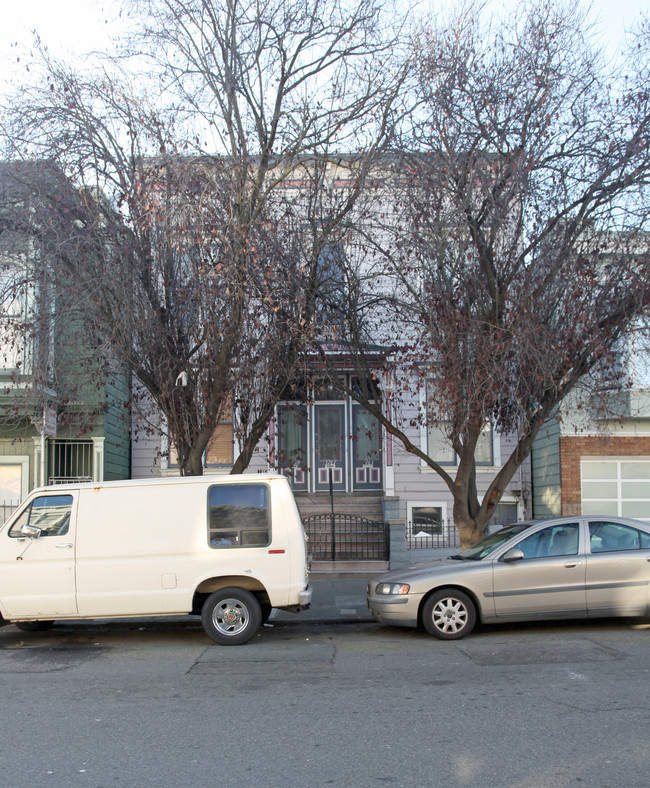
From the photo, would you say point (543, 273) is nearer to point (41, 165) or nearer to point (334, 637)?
point (334, 637)

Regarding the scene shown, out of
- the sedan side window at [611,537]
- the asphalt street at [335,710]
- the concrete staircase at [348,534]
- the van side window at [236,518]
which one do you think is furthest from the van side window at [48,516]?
the concrete staircase at [348,534]

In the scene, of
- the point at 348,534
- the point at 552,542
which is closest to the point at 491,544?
the point at 552,542

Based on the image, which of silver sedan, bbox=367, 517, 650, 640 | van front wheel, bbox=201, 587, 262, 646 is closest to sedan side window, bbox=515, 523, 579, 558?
silver sedan, bbox=367, 517, 650, 640

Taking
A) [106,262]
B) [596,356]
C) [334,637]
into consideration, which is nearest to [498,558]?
[334,637]

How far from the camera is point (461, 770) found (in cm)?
495

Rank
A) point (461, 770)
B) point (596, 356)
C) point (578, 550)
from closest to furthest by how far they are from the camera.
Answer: point (461, 770), point (578, 550), point (596, 356)

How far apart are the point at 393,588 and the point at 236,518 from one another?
6.78 ft

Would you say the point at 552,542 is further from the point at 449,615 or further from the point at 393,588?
the point at 393,588

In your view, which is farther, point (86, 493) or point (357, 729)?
point (86, 493)

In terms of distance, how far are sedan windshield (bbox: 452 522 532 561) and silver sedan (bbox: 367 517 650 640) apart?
0.29 feet

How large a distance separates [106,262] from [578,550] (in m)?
7.22

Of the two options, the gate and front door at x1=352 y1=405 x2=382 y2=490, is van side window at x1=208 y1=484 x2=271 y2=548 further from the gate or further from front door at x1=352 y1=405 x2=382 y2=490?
front door at x1=352 y1=405 x2=382 y2=490

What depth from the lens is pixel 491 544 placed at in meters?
10.1

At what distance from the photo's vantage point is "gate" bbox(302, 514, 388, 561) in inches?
622
